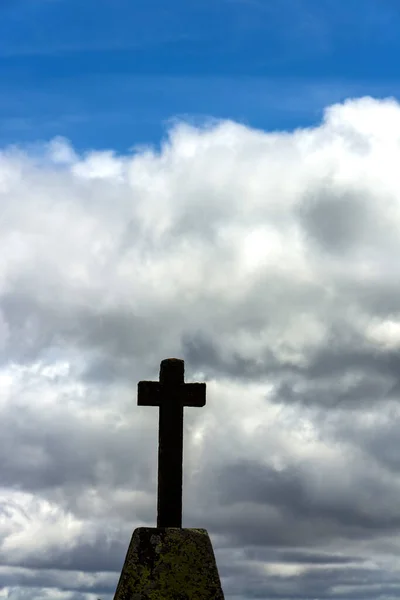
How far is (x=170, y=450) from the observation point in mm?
11188

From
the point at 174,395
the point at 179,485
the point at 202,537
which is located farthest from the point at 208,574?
the point at 174,395

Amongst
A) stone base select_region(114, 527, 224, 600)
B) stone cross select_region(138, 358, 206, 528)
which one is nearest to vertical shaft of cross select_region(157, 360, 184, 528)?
stone cross select_region(138, 358, 206, 528)

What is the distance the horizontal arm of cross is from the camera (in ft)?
36.8

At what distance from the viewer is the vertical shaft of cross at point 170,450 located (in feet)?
36.0

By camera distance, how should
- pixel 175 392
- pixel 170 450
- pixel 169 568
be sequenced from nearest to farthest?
Result: pixel 169 568, pixel 170 450, pixel 175 392

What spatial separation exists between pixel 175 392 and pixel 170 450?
780 mm

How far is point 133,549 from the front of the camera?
33.9ft

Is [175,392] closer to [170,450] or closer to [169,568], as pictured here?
[170,450]

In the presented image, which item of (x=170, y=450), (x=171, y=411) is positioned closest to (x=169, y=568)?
(x=170, y=450)

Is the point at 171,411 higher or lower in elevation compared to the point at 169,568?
higher

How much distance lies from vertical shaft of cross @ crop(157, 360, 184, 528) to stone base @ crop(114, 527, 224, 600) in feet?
1.22

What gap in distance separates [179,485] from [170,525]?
1.74 feet

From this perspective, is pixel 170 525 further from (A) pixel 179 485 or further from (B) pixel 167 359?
(B) pixel 167 359

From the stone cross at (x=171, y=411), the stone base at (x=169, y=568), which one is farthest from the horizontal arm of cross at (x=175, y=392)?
the stone base at (x=169, y=568)
